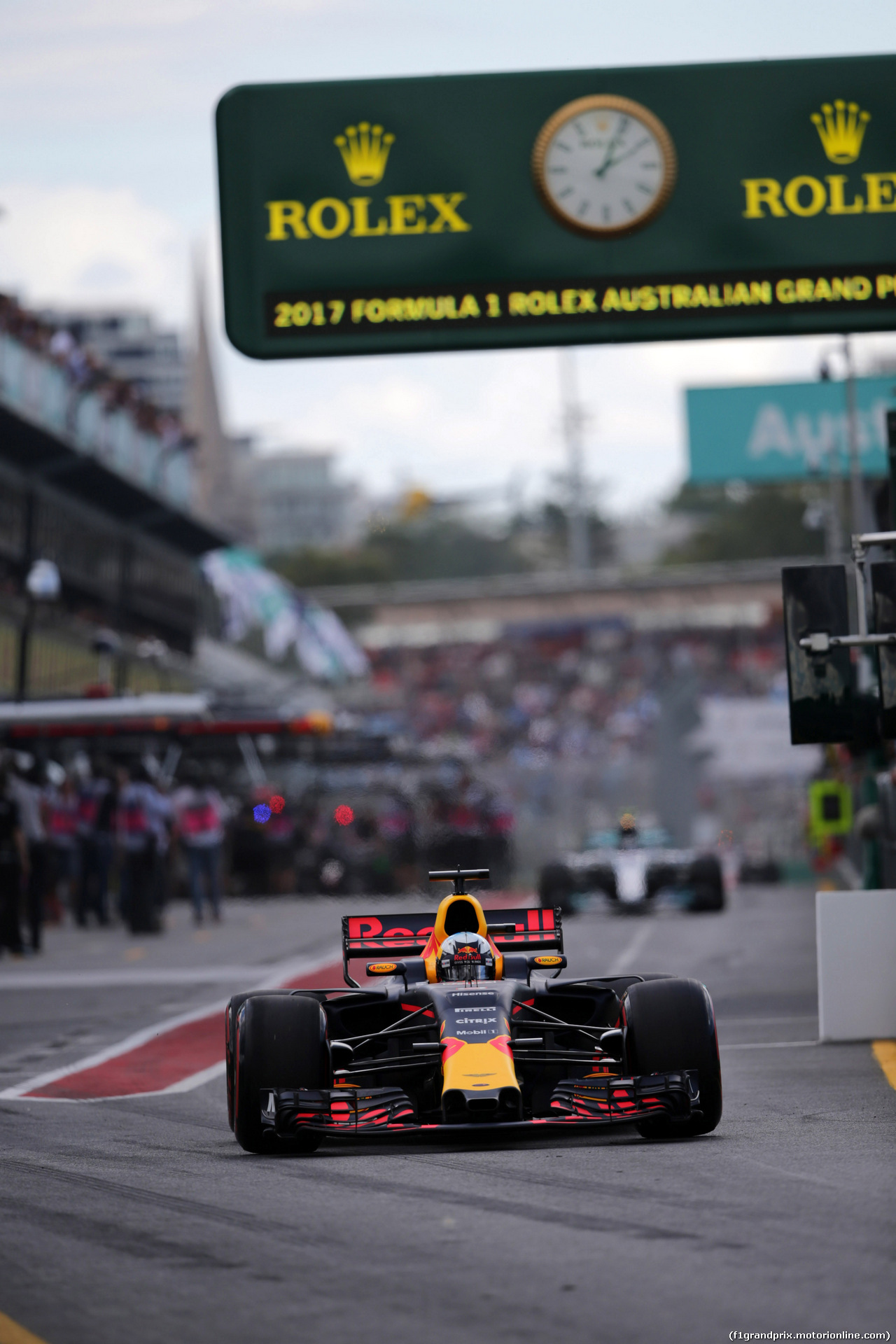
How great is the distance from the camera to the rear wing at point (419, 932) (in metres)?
9.81

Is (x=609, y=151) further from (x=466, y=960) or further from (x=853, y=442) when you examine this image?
(x=853, y=442)

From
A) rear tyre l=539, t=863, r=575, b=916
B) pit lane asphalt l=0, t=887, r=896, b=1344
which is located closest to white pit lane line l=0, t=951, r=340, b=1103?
pit lane asphalt l=0, t=887, r=896, b=1344

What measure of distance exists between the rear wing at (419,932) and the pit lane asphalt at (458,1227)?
1.02 m

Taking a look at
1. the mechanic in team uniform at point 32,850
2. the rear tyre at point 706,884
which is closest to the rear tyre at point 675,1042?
the mechanic in team uniform at point 32,850

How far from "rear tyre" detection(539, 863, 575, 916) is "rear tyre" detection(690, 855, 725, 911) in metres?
1.46

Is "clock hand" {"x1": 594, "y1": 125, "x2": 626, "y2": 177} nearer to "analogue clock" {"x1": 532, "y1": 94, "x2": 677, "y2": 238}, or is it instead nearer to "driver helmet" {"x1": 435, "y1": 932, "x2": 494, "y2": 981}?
"analogue clock" {"x1": 532, "y1": 94, "x2": 677, "y2": 238}

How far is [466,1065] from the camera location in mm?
8258

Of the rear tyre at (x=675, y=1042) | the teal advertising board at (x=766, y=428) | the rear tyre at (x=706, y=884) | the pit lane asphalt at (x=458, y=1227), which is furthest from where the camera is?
the rear tyre at (x=706, y=884)

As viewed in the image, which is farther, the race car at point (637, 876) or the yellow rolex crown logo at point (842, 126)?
the race car at point (637, 876)

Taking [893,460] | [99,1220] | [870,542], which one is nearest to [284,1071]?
[99,1220]

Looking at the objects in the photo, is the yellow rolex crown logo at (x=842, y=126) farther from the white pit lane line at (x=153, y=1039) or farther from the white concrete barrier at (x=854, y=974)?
the white pit lane line at (x=153, y=1039)

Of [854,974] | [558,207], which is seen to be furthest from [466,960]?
[558,207]

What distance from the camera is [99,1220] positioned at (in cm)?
709

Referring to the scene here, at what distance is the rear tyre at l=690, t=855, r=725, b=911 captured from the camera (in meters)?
26.2
